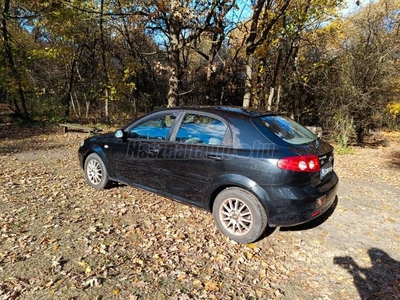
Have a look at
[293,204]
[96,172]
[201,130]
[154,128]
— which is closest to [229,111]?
[201,130]

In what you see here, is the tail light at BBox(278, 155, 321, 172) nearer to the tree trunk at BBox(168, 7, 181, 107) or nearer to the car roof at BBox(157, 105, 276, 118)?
the car roof at BBox(157, 105, 276, 118)

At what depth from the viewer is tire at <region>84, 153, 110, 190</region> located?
5059mm

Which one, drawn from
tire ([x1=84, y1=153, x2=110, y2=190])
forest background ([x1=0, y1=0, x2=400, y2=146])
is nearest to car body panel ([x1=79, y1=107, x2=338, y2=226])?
tire ([x1=84, y1=153, x2=110, y2=190])

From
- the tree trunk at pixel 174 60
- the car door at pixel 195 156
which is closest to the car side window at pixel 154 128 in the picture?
the car door at pixel 195 156

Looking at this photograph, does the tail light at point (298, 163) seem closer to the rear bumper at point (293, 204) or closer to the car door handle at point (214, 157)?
the rear bumper at point (293, 204)

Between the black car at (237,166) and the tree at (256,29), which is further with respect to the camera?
the tree at (256,29)

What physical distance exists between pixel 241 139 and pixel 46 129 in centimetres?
1125

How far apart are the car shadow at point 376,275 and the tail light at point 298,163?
1.19m

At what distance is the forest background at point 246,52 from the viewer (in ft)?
31.3

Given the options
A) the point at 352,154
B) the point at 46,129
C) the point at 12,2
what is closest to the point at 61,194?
the point at 46,129

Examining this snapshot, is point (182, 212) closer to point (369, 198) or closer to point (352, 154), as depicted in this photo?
point (369, 198)

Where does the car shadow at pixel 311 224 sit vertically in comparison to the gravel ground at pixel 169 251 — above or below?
above

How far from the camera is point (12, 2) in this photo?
12.0m

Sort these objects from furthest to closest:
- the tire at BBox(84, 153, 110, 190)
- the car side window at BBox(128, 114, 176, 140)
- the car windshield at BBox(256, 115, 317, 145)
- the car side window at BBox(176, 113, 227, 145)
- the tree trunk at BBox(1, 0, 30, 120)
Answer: the tree trunk at BBox(1, 0, 30, 120), the tire at BBox(84, 153, 110, 190), the car side window at BBox(128, 114, 176, 140), the car side window at BBox(176, 113, 227, 145), the car windshield at BBox(256, 115, 317, 145)
